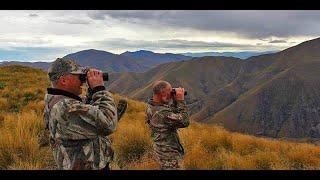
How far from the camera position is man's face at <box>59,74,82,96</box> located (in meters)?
3.78

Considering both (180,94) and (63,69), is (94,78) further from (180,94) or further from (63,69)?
(180,94)

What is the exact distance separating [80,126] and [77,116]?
9 centimetres

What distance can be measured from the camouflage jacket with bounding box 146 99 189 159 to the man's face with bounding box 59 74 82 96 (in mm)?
2304

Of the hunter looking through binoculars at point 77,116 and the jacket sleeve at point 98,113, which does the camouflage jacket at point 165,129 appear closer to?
the hunter looking through binoculars at point 77,116

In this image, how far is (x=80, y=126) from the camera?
3686 mm

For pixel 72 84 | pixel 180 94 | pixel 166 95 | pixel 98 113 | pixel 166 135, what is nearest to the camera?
pixel 98 113

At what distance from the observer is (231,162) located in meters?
8.29

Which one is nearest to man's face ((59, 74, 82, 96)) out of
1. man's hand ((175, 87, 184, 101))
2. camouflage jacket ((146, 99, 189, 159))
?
man's hand ((175, 87, 184, 101))

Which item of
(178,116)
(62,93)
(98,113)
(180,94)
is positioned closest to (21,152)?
(178,116)

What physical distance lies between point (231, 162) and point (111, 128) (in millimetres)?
5039

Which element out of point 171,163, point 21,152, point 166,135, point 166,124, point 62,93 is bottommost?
point 21,152

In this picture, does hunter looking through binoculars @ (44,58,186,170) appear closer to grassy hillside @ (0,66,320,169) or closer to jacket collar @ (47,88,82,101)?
jacket collar @ (47,88,82,101)
